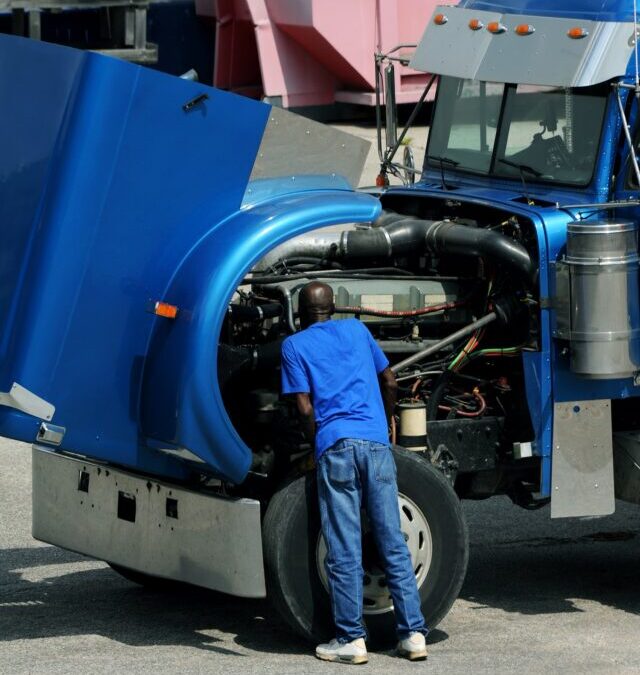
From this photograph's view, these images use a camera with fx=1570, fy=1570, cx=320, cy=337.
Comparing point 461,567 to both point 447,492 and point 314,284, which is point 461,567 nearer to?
point 447,492

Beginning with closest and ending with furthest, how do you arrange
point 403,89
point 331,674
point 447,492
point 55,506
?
point 331,674, point 447,492, point 55,506, point 403,89

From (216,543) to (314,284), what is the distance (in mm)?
1196

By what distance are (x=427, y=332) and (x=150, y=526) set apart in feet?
5.29

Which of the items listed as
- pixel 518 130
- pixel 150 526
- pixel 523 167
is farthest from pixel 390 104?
pixel 150 526

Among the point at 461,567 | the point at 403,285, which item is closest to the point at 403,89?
the point at 403,285

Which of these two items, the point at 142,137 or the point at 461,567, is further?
the point at 461,567

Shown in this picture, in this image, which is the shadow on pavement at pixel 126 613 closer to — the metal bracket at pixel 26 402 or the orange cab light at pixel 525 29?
the metal bracket at pixel 26 402

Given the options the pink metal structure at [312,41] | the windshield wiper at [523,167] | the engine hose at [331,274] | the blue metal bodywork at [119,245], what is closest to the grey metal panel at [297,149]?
the engine hose at [331,274]

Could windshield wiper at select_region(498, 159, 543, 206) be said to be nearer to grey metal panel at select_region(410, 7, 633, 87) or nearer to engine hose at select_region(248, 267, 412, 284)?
grey metal panel at select_region(410, 7, 633, 87)

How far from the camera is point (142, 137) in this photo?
6.59 m

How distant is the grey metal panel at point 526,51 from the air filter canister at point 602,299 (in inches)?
34.6

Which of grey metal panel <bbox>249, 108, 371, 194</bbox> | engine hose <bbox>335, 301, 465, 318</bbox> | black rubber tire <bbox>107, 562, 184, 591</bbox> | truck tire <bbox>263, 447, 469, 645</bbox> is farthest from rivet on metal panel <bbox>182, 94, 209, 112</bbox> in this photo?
black rubber tire <bbox>107, 562, 184, 591</bbox>

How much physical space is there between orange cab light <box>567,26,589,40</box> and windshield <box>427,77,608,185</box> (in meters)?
0.26

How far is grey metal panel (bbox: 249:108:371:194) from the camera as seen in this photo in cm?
752
